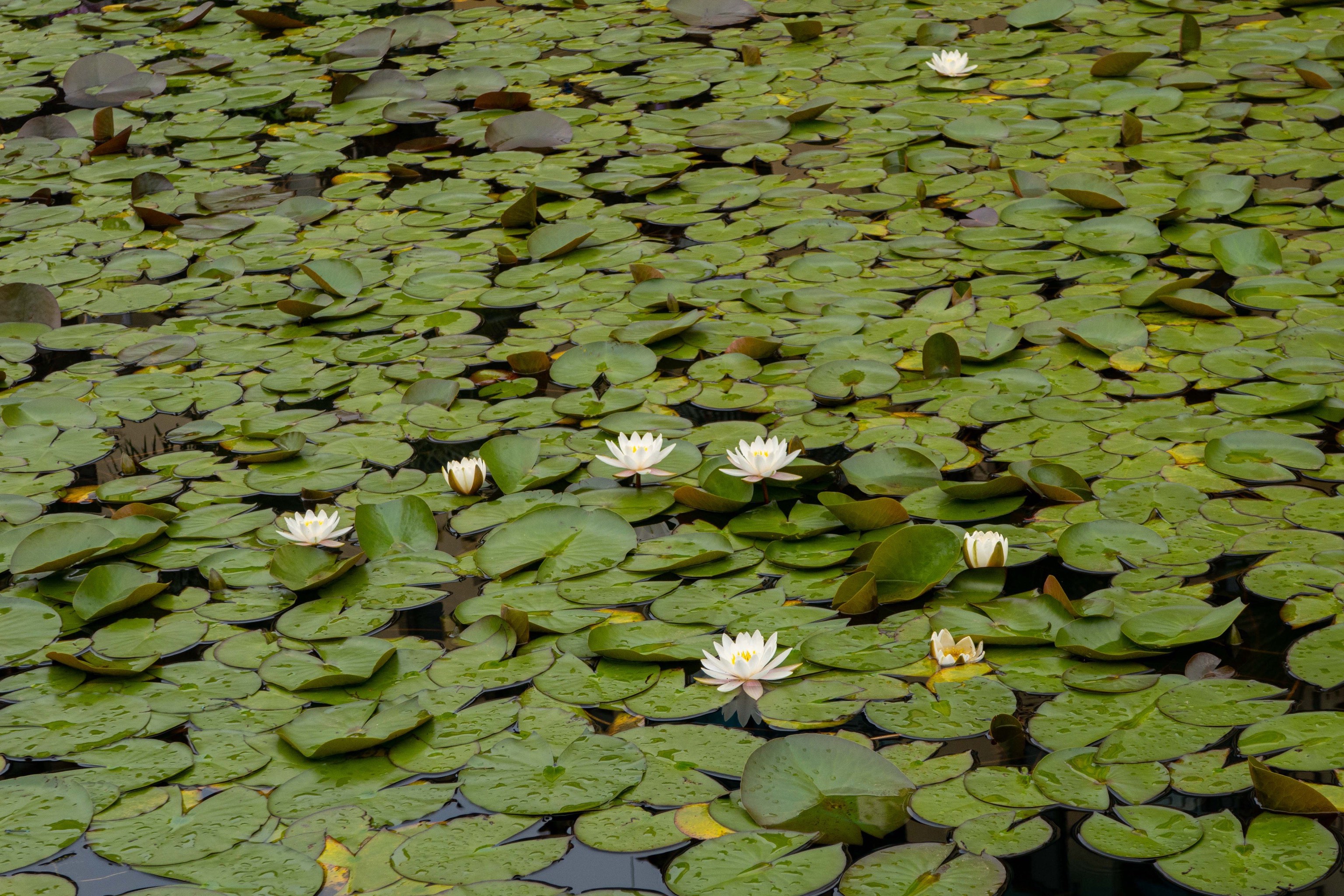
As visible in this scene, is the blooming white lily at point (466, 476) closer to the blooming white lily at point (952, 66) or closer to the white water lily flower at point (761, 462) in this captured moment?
the white water lily flower at point (761, 462)

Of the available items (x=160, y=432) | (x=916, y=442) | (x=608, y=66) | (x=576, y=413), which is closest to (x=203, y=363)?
(x=160, y=432)

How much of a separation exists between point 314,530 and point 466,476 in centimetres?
34

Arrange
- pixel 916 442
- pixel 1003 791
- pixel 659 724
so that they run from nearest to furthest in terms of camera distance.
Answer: pixel 1003 791 < pixel 659 724 < pixel 916 442

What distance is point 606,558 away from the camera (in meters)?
2.27

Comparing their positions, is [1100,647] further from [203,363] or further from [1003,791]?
[203,363]

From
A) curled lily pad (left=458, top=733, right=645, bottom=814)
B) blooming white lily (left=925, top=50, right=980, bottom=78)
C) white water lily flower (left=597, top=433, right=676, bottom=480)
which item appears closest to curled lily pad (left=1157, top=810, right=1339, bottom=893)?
curled lily pad (left=458, top=733, right=645, bottom=814)

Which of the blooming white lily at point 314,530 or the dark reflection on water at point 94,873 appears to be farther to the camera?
the blooming white lily at point 314,530

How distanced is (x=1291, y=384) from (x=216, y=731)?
2272mm

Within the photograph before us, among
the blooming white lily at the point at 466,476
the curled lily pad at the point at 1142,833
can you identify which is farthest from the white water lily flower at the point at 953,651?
the blooming white lily at the point at 466,476

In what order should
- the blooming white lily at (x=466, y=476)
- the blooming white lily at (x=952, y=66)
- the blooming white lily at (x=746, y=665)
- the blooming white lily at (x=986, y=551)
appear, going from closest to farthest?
the blooming white lily at (x=746, y=665) < the blooming white lily at (x=986, y=551) < the blooming white lily at (x=466, y=476) < the blooming white lily at (x=952, y=66)

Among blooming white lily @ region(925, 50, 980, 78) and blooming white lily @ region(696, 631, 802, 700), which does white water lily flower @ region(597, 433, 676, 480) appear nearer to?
blooming white lily @ region(696, 631, 802, 700)

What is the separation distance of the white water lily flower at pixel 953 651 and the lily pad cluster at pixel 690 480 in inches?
0.7

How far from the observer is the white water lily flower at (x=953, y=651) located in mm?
1941

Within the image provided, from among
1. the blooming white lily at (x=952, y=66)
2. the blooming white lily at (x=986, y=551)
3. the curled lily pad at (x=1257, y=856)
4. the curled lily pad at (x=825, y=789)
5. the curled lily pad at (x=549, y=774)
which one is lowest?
the curled lily pad at (x=1257, y=856)
